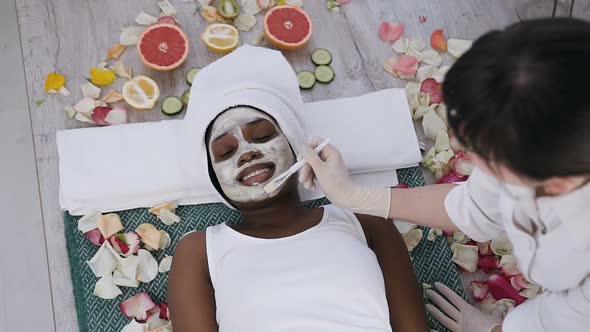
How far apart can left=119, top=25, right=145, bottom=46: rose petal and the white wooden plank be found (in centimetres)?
36

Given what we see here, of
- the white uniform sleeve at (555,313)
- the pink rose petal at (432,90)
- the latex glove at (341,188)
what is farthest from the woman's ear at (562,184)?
the pink rose petal at (432,90)

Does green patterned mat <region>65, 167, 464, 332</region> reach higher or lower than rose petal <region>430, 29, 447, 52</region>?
lower

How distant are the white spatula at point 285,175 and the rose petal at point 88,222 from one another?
609mm

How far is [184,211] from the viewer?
204 centimetres

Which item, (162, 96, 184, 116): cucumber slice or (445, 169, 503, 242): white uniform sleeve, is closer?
(445, 169, 503, 242): white uniform sleeve

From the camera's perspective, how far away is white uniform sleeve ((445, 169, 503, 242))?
1.38 metres

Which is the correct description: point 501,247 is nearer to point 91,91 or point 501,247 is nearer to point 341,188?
point 341,188

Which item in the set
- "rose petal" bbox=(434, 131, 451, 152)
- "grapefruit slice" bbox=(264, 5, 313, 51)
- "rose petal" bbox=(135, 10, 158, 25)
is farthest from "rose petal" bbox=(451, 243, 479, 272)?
"rose petal" bbox=(135, 10, 158, 25)

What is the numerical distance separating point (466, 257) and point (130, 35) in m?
1.37

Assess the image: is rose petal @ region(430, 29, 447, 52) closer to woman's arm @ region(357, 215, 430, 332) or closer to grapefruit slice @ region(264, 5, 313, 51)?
grapefruit slice @ region(264, 5, 313, 51)

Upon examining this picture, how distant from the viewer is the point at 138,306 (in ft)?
6.14

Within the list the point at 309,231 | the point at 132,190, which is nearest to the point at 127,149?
the point at 132,190

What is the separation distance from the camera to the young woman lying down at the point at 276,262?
158 cm

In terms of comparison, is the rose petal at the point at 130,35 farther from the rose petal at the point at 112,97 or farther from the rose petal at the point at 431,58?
the rose petal at the point at 431,58
